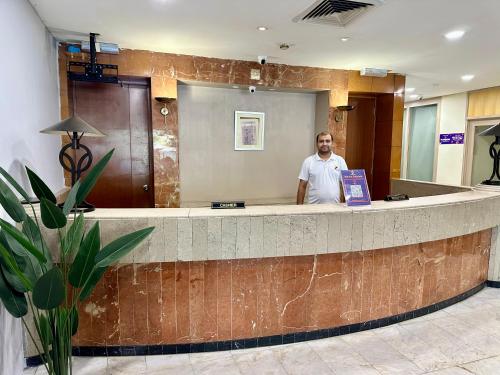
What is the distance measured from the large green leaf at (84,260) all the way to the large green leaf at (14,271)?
168mm

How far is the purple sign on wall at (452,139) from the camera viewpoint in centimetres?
641

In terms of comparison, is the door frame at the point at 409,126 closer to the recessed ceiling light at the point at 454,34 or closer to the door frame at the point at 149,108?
the recessed ceiling light at the point at 454,34

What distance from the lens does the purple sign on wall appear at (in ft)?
21.0

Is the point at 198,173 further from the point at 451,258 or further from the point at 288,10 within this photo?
the point at 451,258

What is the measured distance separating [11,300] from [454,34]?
402 centimetres

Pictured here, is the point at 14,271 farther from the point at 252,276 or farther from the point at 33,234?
the point at 252,276

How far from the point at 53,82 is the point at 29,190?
158cm

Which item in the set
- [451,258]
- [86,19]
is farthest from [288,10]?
[451,258]

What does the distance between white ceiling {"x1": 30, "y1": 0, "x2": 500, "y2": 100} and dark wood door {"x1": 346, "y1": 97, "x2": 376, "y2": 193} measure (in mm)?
844

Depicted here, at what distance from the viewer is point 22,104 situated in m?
2.29

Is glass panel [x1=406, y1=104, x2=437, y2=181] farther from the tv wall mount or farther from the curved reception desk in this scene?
the tv wall mount

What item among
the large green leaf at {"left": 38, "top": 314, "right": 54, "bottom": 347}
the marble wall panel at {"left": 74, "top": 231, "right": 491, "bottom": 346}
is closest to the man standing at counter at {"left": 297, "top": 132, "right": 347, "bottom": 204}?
the marble wall panel at {"left": 74, "top": 231, "right": 491, "bottom": 346}

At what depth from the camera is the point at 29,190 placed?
228 cm

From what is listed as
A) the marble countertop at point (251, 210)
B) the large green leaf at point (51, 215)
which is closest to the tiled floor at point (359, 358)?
the marble countertop at point (251, 210)
